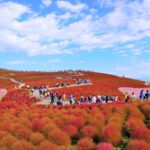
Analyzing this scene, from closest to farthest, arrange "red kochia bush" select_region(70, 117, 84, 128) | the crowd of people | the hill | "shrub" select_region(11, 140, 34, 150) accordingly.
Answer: "shrub" select_region(11, 140, 34, 150) → "red kochia bush" select_region(70, 117, 84, 128) → the crowd of people → the hill

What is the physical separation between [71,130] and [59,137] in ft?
5.26

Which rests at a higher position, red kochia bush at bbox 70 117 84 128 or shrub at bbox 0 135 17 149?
red kochia bush at bbox 70 117 84 128

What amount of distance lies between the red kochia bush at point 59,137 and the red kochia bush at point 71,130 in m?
0.95

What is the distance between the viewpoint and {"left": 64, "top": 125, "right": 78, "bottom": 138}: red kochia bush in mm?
18458

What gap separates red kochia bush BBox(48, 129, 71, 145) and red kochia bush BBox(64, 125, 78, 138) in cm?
95

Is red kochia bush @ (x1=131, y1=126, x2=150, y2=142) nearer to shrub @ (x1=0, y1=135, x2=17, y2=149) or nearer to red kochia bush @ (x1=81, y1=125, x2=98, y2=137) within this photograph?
red kochia bush @ (x1=81, y1=125, x2=98, y2=137)

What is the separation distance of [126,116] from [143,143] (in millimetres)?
7674

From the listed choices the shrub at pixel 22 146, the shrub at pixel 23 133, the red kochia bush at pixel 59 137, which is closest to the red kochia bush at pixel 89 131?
the red kochia bush at pixel 59 137

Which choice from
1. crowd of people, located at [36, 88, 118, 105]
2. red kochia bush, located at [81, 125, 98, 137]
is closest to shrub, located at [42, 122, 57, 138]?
red kochia bush, located at [81, 125, 98, 137]

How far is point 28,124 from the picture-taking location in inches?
806

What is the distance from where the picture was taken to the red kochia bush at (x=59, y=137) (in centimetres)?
1705

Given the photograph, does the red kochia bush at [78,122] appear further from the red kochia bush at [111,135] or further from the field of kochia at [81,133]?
the red kochia bush at [111,135]

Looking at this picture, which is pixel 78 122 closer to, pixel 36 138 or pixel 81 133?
pixel 81 133

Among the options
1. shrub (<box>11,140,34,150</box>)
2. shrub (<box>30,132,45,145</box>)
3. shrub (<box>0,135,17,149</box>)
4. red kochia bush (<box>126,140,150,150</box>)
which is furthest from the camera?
Result: shrub (<box>30,132,45,145</box>)
